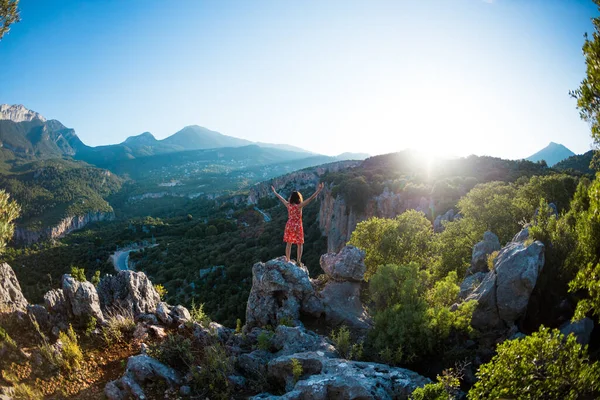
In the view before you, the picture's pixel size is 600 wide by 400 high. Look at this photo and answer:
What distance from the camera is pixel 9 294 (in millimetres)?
10133

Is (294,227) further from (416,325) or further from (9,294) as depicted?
(9,294)

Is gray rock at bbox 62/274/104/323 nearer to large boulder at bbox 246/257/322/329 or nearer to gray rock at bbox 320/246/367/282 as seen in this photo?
large boulder at bbox 246/257/322/329

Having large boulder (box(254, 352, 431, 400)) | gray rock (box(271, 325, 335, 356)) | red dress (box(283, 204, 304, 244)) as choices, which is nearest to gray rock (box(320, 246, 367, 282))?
red dress (box(283, 204, 304, 244))

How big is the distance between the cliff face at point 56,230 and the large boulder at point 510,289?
181383mm

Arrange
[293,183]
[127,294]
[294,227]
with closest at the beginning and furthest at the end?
1. [127,294]
2. [294,227]
3. [293,183]

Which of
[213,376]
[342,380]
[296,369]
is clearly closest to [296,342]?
[296,369]

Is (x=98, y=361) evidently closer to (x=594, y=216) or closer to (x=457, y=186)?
(x=594, y=216)

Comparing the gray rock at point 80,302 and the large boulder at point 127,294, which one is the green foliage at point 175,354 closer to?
the gray rock at point 80,302

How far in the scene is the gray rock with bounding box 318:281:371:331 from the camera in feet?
34.7

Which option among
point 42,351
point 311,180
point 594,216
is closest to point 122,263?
point 42,351

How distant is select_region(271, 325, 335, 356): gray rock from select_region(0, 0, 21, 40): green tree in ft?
51.7

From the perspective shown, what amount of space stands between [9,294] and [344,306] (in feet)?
38.2

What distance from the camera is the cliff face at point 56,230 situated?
145 meters

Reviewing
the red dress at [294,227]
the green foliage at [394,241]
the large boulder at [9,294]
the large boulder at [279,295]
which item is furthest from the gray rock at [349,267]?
the large boulder at [9,294]
